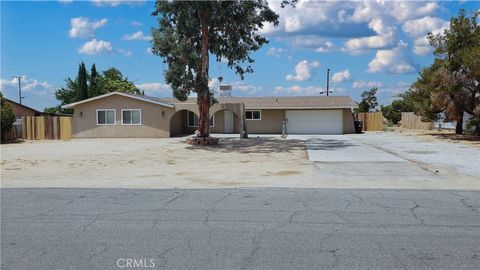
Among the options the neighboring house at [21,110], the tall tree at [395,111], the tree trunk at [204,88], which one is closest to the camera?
the tree trunk at [204,88]

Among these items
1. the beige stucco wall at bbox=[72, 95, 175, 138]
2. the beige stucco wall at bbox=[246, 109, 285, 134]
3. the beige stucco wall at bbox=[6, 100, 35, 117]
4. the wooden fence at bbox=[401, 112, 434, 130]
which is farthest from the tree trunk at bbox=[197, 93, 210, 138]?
the beige stucco wall at bbox=[6, 100, 35, 117]

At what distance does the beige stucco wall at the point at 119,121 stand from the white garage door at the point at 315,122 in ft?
34.3

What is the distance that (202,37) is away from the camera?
25656 millimetres

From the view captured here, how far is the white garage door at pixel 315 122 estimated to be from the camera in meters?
37.6

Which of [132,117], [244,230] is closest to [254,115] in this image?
[132,117]

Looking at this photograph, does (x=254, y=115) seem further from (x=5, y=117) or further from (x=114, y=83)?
(x=114, y=83)

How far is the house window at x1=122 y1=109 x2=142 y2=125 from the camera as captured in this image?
32531 millimetres

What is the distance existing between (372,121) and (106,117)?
23.0 meters

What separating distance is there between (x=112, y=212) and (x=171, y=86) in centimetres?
1842

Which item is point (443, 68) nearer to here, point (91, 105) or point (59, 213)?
point (91, 105)

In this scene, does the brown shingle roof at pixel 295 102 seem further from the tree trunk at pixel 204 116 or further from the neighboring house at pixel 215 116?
the tree trunk at pixel 204 116

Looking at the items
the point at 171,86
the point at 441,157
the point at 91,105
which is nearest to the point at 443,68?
the point at 441,157

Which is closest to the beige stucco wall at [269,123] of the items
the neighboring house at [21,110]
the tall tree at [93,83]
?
the neighboring house at [21,110]

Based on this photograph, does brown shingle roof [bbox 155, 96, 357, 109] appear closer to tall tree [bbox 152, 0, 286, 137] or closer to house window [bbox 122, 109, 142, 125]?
house window [bbox 122, 109, 142, 125]
